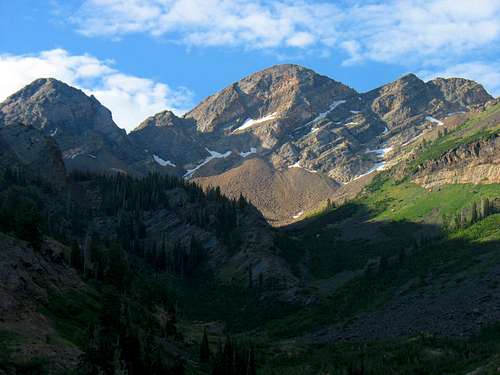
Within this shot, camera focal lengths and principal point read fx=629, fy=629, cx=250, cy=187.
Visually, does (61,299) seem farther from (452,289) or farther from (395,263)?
(395,263)

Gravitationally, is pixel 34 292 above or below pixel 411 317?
above

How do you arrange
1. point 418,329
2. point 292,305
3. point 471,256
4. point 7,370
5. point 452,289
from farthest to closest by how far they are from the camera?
point 292,305
point 471,256
point 452,289
point 418,329
point 7,370

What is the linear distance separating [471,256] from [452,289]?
26.1 m

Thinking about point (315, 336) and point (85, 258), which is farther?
point (315, 336)

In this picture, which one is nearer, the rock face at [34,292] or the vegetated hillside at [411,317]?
the rock face at [34,292]

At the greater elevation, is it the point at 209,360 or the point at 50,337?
the point at 50,337

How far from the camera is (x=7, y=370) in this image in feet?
165

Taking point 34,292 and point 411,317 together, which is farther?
point 411,317

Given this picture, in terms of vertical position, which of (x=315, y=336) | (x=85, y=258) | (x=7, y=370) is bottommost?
(x=315, y=336)

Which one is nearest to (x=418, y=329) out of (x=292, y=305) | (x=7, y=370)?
(x=292, y=305)

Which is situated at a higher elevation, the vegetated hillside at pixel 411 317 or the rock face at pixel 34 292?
the rock face at pixel 34 292

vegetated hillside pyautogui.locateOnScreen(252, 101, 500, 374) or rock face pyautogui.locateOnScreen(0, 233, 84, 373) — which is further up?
rock face pyautogui.locateOnScreen(0, 233, 84, 373)

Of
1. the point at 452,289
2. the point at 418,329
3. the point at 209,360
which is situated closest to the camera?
the point at 209,360

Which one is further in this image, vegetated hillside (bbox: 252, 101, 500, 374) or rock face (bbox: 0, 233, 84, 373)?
vegetated hillside (bbox: 252, 101, 500, 374)
